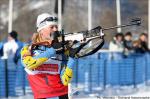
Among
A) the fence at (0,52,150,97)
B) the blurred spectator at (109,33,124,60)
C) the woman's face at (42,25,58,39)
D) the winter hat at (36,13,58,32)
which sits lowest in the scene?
the fence at (0,52,150,97)

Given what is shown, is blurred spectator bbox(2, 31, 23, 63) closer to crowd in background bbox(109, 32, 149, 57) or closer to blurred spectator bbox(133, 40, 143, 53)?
crowd in background bbox(109, 32, 149, 57)

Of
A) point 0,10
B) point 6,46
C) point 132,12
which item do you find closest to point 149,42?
point 132,12

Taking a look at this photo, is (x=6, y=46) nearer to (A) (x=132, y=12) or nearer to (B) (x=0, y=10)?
(A) (x=132, y=12)

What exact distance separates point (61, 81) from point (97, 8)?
20.6 m

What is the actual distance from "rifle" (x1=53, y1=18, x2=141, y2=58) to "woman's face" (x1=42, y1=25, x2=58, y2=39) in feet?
0.28

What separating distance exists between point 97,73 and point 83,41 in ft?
26.6

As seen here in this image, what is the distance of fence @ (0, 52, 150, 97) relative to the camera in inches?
477

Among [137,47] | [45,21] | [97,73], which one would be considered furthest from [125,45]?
[45,21]

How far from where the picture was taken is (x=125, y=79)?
1441 cm

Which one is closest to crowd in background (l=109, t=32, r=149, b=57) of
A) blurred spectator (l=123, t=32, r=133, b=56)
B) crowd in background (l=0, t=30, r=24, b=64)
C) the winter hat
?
blurred spectator (l=123, t=32, r=133, b=56)

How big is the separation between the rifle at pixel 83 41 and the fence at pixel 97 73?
20.9 ft

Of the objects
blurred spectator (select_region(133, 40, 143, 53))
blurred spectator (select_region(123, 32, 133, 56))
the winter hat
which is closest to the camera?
the winter hat

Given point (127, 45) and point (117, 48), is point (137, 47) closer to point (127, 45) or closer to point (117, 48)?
point (127, 45)

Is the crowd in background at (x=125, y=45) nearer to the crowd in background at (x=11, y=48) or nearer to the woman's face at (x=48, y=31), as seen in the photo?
the crowd in background at (x=11, y=48)
